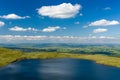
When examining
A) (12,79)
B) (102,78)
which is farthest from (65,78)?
(12,79)

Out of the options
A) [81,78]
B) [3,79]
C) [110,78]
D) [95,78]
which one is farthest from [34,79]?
[110,78]

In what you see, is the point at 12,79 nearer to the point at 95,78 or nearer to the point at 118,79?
the point at 95,78

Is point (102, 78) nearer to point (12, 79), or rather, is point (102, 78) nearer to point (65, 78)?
point (65, 78)

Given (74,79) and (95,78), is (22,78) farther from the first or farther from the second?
(95,78)

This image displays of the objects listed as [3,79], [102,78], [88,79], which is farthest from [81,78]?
[3,79]

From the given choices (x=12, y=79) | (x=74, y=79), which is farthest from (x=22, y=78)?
(x=74, y=79)
